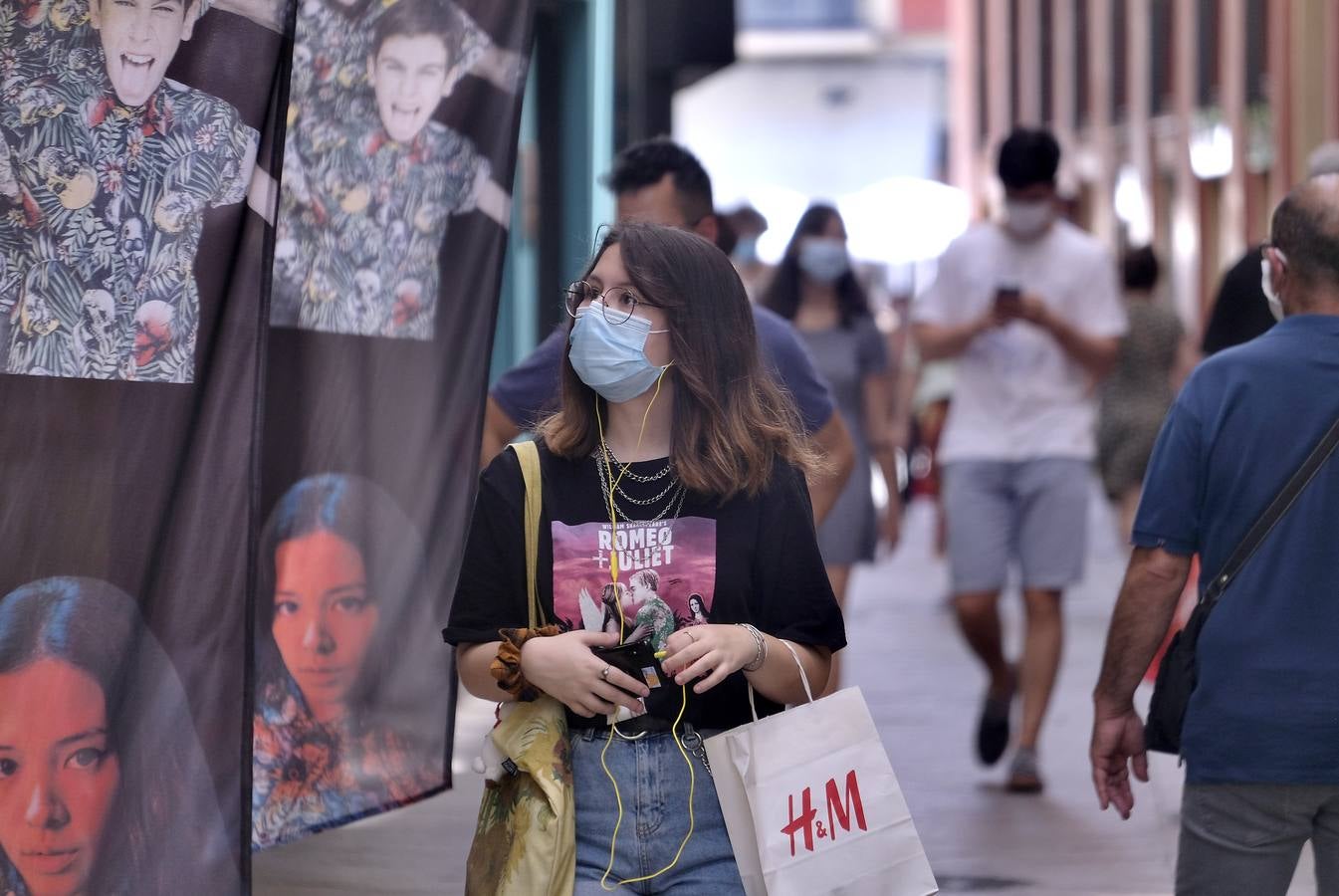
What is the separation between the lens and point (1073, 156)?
40500 millimetres

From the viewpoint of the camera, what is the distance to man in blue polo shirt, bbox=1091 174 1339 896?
3.49m

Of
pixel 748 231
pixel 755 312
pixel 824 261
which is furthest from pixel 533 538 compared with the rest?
pixel 748 231

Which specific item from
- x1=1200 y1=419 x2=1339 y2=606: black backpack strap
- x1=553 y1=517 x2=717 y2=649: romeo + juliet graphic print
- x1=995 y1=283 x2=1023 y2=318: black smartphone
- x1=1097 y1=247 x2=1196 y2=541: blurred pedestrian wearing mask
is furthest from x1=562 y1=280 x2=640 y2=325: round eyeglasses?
x1=1097 y1=247 x2=1196 y2=541: blurred pedestrian wearing mask

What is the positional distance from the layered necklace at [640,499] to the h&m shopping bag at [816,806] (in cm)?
37

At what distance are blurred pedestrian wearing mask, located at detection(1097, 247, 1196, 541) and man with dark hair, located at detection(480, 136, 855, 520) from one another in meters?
5.41

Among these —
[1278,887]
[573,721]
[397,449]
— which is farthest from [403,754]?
[1278,887]

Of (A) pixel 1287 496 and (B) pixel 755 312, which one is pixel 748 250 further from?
(A) pixel 1287 496

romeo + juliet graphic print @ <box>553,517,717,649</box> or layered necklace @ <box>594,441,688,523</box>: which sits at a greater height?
layered necklace @ <box>594,441,688,523</box>

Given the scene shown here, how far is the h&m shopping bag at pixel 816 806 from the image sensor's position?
2988mm

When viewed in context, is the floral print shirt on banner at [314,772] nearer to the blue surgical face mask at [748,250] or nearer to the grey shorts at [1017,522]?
the grey shorts at [1017,522]

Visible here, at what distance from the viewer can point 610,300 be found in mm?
3213

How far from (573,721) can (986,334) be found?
4.25 m

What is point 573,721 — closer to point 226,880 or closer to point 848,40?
point 226,880

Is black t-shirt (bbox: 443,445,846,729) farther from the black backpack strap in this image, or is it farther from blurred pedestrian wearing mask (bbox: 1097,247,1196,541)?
blurred pedestrian wearing mask (bbox: 1097,247,1196,541)
